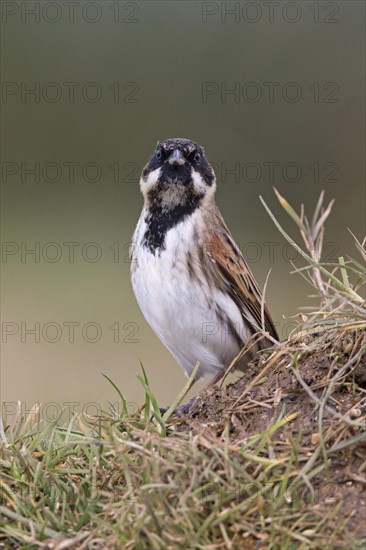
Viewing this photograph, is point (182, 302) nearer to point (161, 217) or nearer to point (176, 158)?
point (161, 217)

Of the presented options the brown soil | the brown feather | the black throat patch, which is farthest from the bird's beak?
the brown soil

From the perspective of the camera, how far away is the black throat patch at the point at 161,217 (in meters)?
4.50

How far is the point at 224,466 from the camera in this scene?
2.75 metres

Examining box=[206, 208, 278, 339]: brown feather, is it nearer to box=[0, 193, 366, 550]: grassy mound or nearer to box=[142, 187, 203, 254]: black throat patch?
box=[142, 187, 203, 254]: black throat patch

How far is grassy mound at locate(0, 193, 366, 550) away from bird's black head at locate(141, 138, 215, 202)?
1.42m

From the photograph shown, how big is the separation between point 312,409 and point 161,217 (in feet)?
5.78

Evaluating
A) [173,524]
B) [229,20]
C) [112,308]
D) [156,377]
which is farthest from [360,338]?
[229,20]

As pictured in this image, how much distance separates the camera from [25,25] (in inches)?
392

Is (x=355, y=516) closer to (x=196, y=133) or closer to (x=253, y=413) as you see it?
(x=253, y=413)

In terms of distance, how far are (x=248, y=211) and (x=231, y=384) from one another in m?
Result: 5.92

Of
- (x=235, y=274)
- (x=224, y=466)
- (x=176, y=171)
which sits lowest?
(x=224, y=466)

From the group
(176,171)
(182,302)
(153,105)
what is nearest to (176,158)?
(176,171)

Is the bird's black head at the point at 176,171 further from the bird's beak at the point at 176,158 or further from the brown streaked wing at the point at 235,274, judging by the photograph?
the brown streaked wing at the point at 235,274

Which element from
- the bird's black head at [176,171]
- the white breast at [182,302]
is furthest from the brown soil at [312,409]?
the bird's black head at [176,171]
